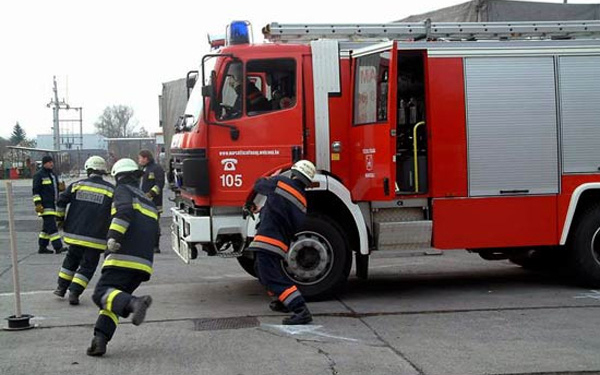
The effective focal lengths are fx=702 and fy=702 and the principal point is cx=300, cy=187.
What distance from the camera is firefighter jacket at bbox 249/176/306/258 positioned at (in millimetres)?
7074

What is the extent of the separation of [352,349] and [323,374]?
0.77 m

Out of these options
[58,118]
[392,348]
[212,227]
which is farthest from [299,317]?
[58,118]

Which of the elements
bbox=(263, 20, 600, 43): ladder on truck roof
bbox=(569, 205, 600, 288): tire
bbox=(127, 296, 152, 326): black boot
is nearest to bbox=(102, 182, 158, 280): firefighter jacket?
bbox=(127, 296, 152, 326): black boot

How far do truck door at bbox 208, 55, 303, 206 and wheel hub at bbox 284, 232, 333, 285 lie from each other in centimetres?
86

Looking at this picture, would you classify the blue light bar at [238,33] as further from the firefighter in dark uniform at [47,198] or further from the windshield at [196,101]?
the firefighter in dark uniform at [47,198]

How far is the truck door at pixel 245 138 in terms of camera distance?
26.6 feet

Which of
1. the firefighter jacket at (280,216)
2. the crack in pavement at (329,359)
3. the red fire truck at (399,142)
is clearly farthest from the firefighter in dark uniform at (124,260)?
the red fire truck at (399,142)

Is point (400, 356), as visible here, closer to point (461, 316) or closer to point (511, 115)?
point (461, 316)

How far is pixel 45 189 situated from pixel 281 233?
23.7ft

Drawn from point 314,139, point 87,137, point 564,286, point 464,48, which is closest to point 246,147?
point 314,139

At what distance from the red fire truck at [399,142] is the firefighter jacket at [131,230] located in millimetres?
1658

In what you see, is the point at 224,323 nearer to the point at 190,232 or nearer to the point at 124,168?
the point at 190,232

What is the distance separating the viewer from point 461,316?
753 centimetres

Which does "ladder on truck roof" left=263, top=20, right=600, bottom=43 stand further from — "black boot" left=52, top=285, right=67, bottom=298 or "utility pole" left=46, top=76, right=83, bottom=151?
"utility pole" left=46, top=76, right=83, bottom=151
